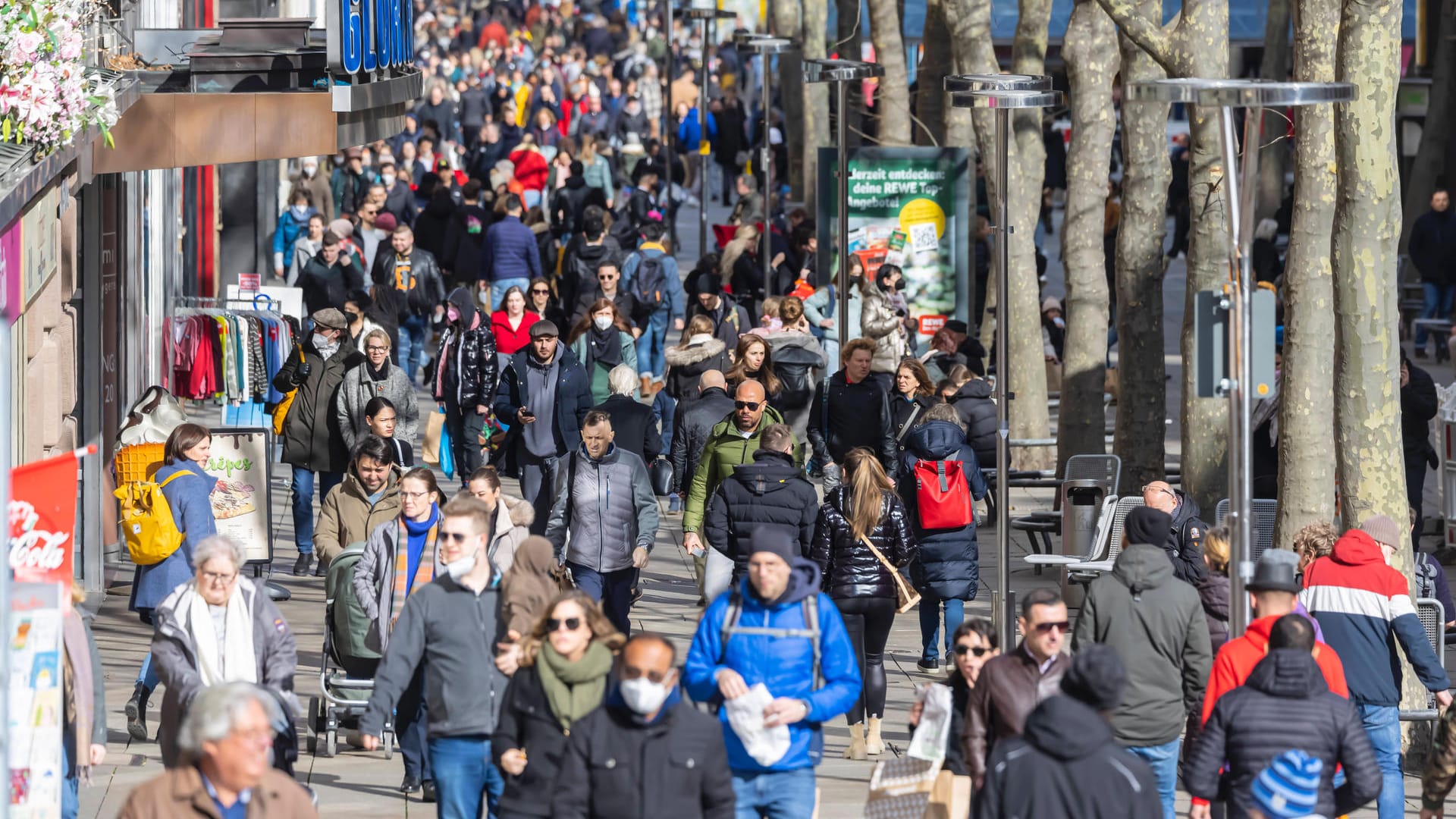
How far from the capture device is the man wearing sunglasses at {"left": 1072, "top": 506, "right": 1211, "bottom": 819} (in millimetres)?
9211

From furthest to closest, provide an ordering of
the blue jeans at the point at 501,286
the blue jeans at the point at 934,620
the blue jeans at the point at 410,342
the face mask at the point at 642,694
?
the blue jeans at the point at 501,286
the blue jeans at the point at 410,342
the blue jeans at the point at 934,620
the face mask at the point at 642,694

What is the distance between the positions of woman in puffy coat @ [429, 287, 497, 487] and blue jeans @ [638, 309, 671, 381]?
5.39m

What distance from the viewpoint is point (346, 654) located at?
11.3m

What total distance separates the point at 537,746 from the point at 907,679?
19.7 feet

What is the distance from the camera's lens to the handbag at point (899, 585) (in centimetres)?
1173

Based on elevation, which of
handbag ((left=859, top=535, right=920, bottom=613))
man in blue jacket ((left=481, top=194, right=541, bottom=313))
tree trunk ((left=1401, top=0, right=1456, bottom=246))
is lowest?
handbag ((left=859, top=535, right=920, bottom=613))

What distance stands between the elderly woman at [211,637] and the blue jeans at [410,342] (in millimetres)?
14260

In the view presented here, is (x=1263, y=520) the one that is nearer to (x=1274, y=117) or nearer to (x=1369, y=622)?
(x=1369, y=622)

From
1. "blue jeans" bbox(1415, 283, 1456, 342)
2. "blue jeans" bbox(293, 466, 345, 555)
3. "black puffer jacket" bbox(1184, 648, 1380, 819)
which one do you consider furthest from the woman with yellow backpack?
"blue jeans" bbox(1415, 283, 1456, 342)

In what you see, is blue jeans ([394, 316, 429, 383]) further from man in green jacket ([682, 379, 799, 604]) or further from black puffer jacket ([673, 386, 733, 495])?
man in green jacket ([682, 379, 799, 604])

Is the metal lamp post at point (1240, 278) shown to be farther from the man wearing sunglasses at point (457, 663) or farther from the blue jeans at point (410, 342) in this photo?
the blue jeans at point (410, 342)

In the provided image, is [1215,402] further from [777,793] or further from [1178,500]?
[777,793]

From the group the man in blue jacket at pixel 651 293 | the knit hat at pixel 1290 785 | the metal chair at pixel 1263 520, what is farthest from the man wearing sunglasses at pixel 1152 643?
the man in blue jacket at pixel 651 293

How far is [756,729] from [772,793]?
24cm
